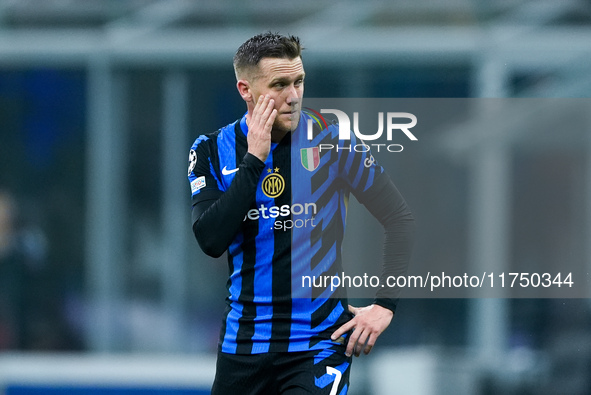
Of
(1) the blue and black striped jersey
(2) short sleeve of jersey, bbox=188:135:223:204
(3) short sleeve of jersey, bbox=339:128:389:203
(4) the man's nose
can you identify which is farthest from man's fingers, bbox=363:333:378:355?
(4) the man's nose

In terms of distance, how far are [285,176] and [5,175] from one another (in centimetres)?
468

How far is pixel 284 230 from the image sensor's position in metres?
3.10

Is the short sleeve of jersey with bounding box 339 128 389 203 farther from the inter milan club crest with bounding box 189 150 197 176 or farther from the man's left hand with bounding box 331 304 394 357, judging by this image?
the inter milan club crest with bounding box 189 150 197 176

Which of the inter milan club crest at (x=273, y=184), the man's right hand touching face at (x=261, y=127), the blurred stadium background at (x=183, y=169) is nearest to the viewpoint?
the man's right hand touching face at (x=261, y=127)

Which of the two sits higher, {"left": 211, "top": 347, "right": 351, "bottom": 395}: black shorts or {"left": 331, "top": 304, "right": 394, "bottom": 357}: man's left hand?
{"left": 331, "top": 304, "right": 394, "bottom": 357}: man's left hand

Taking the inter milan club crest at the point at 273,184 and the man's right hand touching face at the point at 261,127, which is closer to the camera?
the man's right hand touching face at the point at 261,127

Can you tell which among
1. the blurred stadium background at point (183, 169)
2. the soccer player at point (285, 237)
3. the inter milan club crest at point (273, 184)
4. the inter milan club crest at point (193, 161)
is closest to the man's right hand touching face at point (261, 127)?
the soccer player at point (285, 237)

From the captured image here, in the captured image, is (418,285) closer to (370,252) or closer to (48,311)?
(370,252)

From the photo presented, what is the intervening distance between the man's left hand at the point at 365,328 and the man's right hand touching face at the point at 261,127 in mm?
655

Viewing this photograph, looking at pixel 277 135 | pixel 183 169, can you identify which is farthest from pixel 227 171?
pixel 183 169

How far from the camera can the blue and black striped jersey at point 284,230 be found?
121 inches

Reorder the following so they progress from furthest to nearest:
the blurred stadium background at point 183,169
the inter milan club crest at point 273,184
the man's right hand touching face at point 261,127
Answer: the blurred stadium background at point 183,169, the inter milan club crest at point 273,184, the man's right hand touching face at point 261,127

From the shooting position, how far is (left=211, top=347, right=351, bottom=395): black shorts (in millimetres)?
3051

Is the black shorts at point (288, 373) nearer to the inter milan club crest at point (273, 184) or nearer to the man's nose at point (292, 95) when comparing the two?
the inter milan club crest at point (273, 184)
